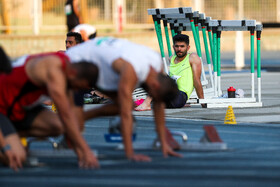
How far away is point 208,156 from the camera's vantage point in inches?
288

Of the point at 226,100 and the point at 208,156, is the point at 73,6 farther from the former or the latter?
the point at 208,156

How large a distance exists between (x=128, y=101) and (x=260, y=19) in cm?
2538

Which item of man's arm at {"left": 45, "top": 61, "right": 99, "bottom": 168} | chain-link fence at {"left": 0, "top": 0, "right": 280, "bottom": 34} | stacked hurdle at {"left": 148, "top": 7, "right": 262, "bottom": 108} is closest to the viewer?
man's arm at {"left": 45, "top": 61, "right": 99, "bottom": 168}

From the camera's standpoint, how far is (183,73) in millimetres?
12008

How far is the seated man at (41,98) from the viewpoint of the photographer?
6.48 metres

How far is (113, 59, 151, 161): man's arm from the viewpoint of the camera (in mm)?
6543

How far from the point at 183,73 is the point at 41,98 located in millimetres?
5311

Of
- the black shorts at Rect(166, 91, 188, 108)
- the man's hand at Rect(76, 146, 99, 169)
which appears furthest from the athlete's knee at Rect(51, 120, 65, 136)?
the black shorts at Rect(166, 91, 188, 108)

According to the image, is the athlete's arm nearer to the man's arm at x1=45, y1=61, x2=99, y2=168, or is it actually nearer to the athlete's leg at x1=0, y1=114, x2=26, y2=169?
the athlete's leg at x1=0, y1=114, x2=26, y2=169

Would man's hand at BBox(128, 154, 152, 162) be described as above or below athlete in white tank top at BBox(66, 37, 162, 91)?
below

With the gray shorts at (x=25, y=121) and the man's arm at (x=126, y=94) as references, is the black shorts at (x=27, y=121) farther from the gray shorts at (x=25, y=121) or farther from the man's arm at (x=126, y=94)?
the man's arm at (x=126, y=94)

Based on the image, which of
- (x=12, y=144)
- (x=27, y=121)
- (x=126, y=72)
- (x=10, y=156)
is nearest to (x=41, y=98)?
(x=27, y=121)

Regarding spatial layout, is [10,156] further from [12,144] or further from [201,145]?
[201,145]

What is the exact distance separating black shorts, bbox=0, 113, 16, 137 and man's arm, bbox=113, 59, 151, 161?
37.9 inches
